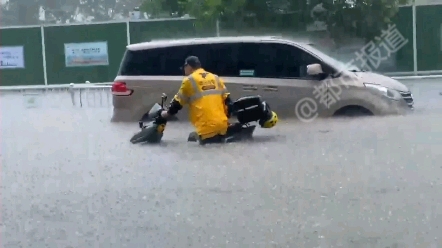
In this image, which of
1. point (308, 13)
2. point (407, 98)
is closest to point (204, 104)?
point (407, 98)

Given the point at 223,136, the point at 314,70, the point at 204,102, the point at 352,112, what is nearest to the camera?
the point at 204,102

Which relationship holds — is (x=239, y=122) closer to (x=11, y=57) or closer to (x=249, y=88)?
(x=249, y=88)

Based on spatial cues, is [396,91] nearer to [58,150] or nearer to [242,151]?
[242,151]

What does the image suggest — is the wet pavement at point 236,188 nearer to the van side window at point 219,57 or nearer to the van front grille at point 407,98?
the van front grille at point 407,98

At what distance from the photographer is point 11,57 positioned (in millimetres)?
31531

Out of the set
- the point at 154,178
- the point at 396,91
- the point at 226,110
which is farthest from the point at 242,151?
the point at 396,91

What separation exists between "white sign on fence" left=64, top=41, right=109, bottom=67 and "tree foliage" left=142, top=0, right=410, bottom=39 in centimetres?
608

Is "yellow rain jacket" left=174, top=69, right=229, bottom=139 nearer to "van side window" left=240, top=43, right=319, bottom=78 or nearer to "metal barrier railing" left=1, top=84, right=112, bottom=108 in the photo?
"van side window" left=240, top=43, right=319, bottom=78

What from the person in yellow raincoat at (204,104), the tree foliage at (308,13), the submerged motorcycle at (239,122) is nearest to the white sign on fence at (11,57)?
the tree foliage at (308,13)

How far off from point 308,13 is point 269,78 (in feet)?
37.6

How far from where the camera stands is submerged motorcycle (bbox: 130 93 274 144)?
39.6 ft

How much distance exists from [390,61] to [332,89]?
618 inches

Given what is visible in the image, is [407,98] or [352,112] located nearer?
[352,112]

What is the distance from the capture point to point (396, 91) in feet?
46.0
